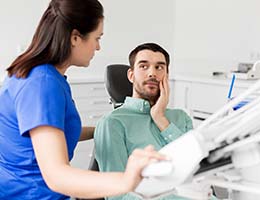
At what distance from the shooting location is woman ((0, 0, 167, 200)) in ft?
3.31

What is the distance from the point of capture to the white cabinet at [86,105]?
364cm

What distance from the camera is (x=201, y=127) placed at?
30.4 inches

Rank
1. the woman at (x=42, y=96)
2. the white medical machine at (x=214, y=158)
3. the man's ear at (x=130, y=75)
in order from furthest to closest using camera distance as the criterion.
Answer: the man's ear at (x=130, y=75) < the woman at (x=42, y=96) < the white medical machine at (x=214, y=158)

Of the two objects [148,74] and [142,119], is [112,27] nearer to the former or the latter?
[148,74]

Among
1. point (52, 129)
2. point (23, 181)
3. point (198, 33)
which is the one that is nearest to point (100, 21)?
point (52, 129)

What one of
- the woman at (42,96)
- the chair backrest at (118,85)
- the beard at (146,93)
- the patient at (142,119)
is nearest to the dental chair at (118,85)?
the chair backrest at (118,85)

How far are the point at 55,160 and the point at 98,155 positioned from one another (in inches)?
24.2

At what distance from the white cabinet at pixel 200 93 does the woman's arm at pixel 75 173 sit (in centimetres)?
217

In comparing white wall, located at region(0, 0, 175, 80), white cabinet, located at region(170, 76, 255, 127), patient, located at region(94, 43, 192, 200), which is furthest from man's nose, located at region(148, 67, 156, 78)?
white wall, located at region(0, 0, 175, 80)

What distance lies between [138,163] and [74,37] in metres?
0.51

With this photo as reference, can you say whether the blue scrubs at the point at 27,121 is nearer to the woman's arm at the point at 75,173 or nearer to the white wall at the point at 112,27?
the woman's arm at the point at 75,173

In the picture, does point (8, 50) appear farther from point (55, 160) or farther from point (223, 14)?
point (55, 160)

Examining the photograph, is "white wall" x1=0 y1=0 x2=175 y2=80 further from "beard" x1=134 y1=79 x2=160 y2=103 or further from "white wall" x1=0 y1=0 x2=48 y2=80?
"beard" x1=134 y1=79 x2=160 y2=103

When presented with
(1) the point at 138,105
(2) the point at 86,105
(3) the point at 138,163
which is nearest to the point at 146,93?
(1) the point at 138,105
